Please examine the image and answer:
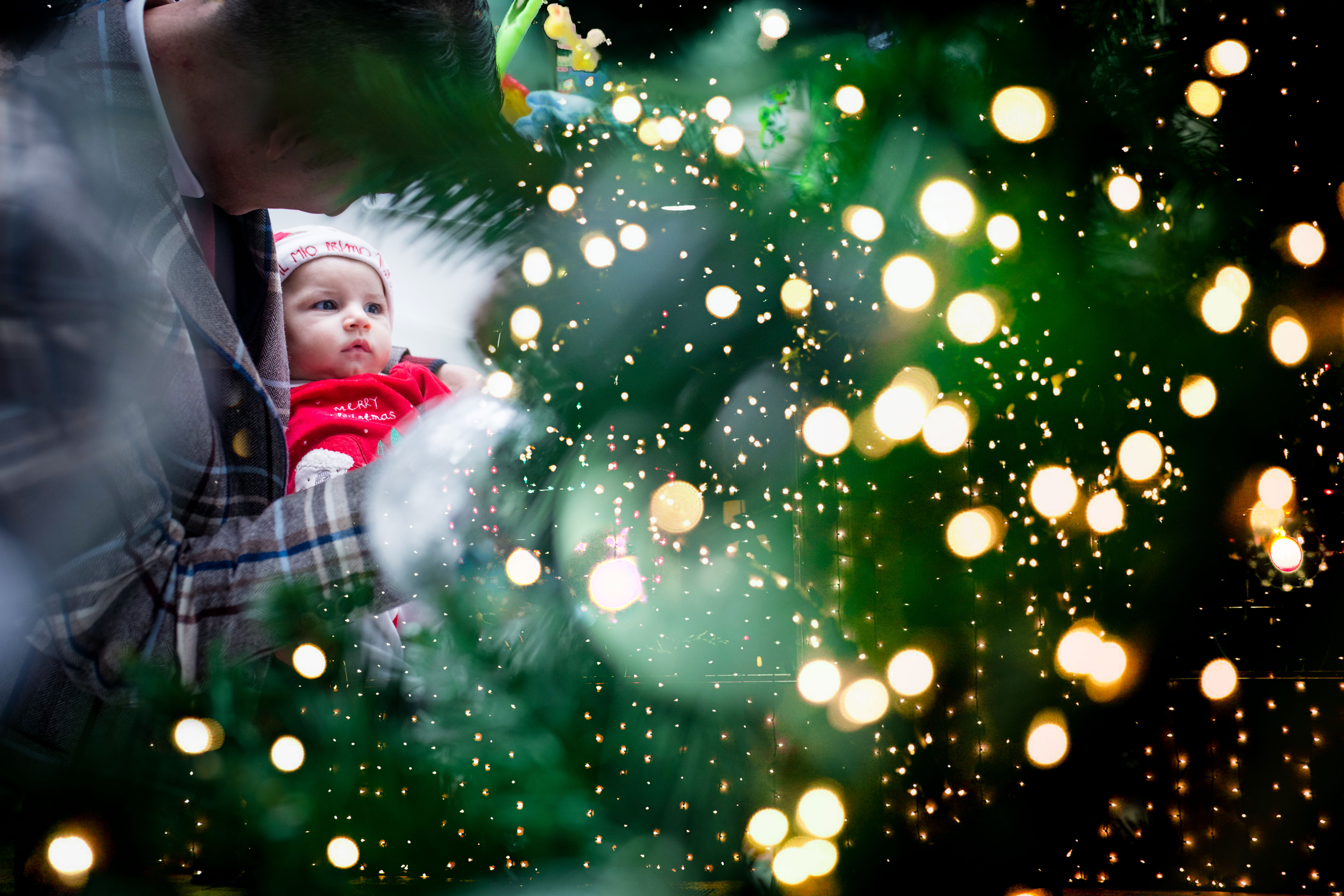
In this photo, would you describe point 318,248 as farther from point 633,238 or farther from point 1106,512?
point 1106,512

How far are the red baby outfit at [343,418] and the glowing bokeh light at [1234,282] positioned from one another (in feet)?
1.85

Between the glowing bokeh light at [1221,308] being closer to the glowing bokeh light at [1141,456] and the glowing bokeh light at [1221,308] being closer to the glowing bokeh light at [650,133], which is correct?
the glowing bokeh light at [1141,456]

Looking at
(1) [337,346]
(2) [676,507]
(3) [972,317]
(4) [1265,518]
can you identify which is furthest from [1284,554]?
(1) [337,346]

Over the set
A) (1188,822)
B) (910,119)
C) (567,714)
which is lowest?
(1188,822)

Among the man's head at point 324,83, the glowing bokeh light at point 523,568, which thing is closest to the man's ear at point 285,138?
the man's head at point 324,83

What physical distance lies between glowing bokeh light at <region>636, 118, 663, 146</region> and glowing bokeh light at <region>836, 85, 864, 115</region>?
9 cm

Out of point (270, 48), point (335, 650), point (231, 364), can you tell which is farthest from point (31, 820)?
point (270, 48)

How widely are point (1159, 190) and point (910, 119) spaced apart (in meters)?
0.13

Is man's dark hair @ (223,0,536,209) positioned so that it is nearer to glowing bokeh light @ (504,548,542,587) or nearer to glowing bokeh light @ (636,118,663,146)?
glowing bokeh light @ (636,118,663,146)

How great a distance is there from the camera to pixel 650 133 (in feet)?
1.21

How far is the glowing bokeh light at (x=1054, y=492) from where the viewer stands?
1.17 ft

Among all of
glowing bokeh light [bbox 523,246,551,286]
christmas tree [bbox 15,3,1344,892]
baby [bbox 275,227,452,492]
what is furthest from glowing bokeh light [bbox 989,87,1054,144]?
baby [bbox 275,227,452,492]

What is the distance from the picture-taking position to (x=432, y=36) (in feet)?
1.08

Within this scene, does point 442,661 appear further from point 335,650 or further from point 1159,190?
point 1159,190
